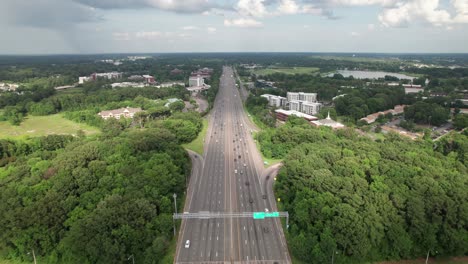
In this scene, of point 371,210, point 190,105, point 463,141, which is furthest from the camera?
point 190,105

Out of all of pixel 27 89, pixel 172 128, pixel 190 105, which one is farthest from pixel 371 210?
pixel 27 89

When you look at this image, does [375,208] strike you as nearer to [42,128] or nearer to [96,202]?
[96,202]

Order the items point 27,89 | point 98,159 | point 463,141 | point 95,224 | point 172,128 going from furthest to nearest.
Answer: point 27,89
point 172,128
point 463,141
point 98,159
point 95,224

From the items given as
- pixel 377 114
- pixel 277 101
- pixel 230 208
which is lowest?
pixel 230 208

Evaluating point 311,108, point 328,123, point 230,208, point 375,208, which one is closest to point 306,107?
point 311,108

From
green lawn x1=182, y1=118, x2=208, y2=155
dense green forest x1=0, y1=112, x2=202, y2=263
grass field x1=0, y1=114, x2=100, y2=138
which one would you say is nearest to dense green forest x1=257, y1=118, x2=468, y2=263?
dense green forest x1=0, y1=112, x2=202, y2=263

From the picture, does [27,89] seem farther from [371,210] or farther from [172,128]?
[371,210]

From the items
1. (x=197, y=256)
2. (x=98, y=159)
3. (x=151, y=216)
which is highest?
(x=98, y=159)

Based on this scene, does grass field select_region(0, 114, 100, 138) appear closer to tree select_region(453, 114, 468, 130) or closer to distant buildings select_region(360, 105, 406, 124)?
distant buildings select_region(360, 105, 406, 124)
